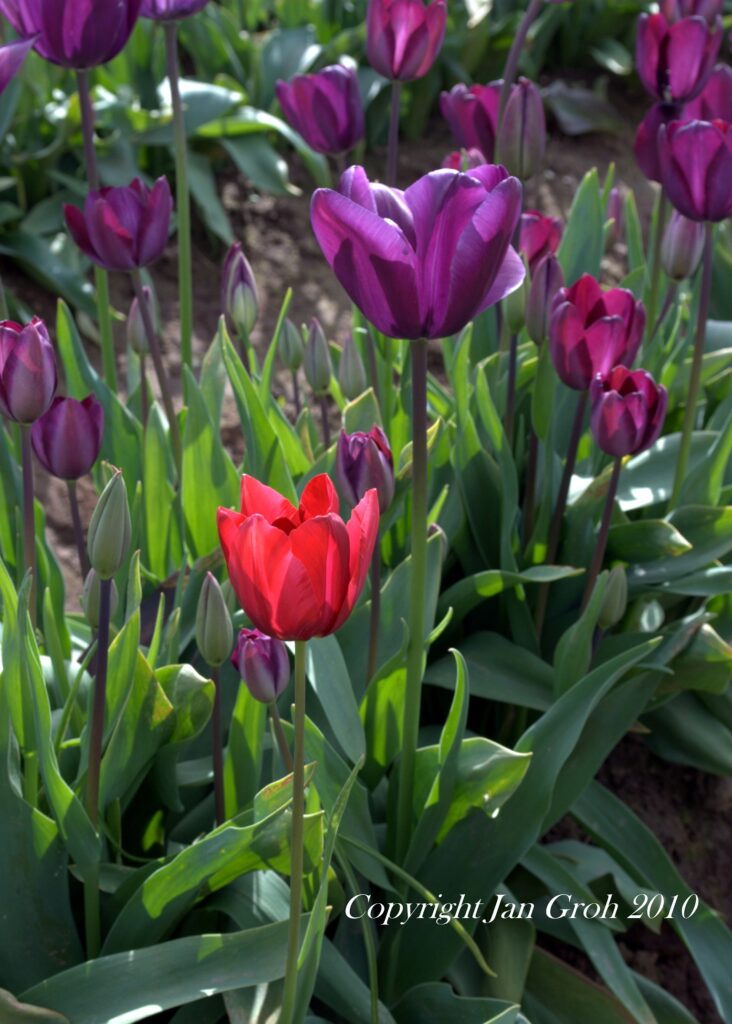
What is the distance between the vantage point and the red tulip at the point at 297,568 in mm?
771

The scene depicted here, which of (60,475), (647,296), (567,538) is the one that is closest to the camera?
(60,475)

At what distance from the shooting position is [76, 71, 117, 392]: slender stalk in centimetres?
142

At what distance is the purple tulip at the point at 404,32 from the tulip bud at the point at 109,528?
0.75 m

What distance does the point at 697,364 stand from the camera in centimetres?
152

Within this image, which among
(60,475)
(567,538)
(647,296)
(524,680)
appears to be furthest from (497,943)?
(647,296)

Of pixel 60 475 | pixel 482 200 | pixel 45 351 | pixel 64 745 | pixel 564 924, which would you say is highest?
pixel 482 200

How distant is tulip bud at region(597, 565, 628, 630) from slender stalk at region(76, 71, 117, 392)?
0.67 m

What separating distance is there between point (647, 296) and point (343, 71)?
2.06 feet

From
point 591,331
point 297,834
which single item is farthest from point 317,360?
point 297,834

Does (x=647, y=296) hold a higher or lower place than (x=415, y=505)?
lower

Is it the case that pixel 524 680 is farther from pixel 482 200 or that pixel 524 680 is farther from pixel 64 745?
pixel 482 200

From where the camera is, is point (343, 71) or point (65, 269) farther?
point (65, 269)

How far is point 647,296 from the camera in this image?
1.92 m

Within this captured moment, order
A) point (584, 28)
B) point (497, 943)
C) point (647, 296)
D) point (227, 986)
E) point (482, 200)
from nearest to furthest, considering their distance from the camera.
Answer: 1. point (482, 200)
2. point (227, 986)
3. point (497, 943)
4. point (647, 296)
5. point (584, 28)
